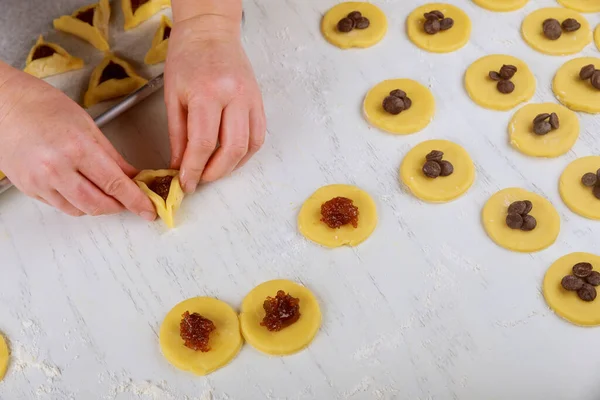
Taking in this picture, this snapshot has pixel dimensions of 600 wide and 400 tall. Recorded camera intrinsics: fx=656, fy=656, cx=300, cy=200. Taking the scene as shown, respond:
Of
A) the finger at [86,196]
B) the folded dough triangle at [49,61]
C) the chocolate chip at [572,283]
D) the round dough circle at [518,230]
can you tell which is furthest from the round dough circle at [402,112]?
the folded dough triangle at [49,61]

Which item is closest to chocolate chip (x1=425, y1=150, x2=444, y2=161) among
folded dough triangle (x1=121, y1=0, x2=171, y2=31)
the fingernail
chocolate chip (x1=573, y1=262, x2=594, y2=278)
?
chocolate chip (x1=573, y1=262, x2=594, y2=278)

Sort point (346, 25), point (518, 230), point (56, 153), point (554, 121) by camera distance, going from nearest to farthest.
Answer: point (56, 153) < point (518, 230) < point (554, 121) < point (346, 25)

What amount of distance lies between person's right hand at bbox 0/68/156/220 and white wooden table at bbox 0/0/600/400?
0.14 meters

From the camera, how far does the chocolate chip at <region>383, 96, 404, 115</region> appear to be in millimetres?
1438

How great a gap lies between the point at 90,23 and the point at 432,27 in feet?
2.78

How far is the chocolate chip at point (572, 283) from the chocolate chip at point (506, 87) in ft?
1.54

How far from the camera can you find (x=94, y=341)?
4.00 ft

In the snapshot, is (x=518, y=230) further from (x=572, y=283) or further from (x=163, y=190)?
(x=163, y=190)

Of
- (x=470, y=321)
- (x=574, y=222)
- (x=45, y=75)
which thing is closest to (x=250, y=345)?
(x=470, y=321)

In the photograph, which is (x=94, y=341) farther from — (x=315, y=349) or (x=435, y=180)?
(x=435, y=180)

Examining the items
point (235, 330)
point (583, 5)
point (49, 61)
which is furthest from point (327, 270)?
point (583, 5)

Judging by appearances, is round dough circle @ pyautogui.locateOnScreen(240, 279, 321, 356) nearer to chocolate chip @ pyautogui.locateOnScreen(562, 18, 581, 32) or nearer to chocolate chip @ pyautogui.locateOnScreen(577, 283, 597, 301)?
chocolate chip @ pyautogui.locateOnScreen(577, 283, 597, 301)

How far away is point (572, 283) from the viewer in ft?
3.93

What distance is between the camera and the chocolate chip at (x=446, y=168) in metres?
→ 1.36
